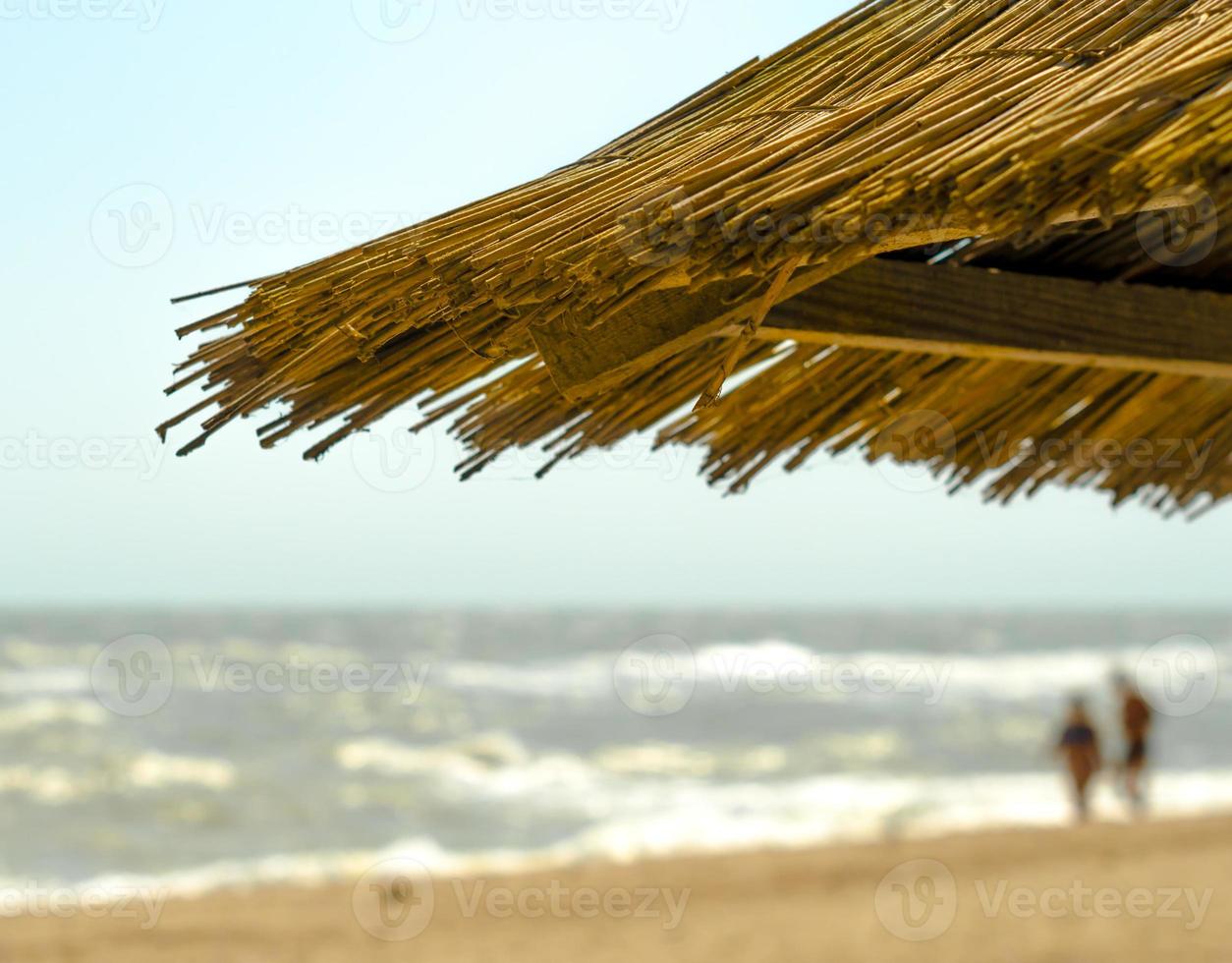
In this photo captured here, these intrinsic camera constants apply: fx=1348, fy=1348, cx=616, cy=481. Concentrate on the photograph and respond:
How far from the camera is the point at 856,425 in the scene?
2.33 metres

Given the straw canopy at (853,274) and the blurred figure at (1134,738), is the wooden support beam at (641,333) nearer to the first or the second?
the straw canopy at (853,274)

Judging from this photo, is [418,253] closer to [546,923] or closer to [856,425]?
[856,425]

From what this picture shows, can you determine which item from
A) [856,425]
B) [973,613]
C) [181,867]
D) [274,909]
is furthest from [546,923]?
[973,613]

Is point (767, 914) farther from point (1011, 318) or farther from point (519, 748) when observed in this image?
point (519, 748)

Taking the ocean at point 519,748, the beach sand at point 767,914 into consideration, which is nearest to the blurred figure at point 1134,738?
the ocean at point 519,748

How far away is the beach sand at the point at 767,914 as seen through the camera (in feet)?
21.8

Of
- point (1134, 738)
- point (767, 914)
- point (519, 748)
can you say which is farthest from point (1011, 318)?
point (519, 748)

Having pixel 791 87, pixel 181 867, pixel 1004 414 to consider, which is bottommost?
pixel 181 867

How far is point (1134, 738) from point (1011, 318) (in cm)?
955

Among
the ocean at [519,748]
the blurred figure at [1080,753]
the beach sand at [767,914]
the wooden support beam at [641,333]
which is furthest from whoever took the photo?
the ocean at [519,748]

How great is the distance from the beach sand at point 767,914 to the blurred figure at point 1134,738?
1.59 metres

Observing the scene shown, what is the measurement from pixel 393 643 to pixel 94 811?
21706mm

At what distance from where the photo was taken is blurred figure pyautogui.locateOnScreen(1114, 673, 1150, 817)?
10.2m

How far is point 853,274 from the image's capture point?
66.9 inches
